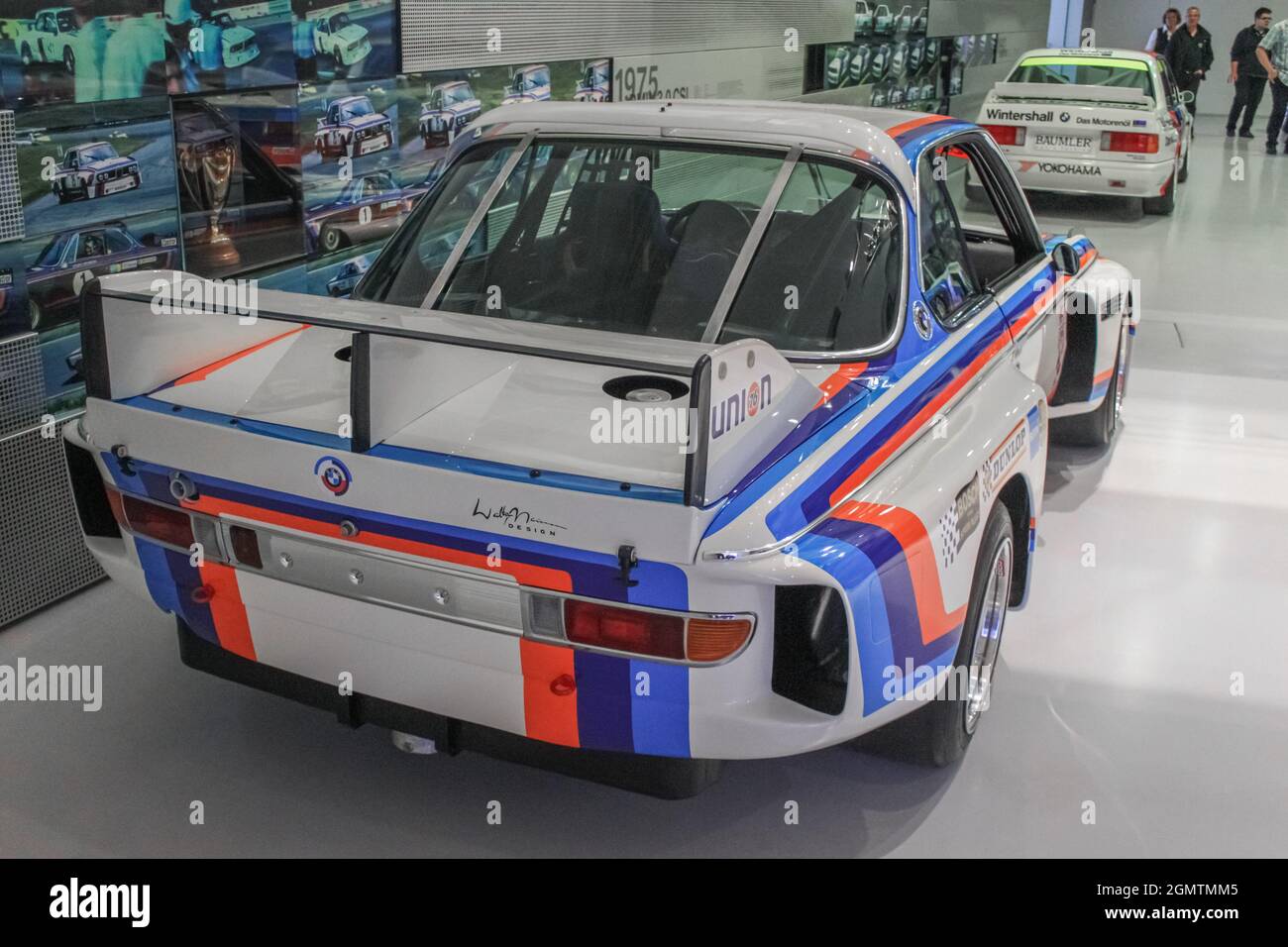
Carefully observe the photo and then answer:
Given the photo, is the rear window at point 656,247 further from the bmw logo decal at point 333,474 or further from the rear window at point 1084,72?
the rear window at point 1084,72

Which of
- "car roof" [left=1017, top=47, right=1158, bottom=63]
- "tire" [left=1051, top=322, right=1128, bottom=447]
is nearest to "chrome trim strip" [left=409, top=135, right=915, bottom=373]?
"tire" [left=1051, top=322, right=1128, bottom=447]

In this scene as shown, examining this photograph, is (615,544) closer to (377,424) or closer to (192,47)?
(377,424)

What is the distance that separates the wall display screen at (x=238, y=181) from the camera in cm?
422

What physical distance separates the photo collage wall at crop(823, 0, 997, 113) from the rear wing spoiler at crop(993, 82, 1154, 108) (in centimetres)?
117

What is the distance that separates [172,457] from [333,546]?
41 cm

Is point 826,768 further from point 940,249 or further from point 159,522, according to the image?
point 159,522

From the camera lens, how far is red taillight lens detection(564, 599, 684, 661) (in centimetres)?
220

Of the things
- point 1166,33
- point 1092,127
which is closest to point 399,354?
point 1092,127

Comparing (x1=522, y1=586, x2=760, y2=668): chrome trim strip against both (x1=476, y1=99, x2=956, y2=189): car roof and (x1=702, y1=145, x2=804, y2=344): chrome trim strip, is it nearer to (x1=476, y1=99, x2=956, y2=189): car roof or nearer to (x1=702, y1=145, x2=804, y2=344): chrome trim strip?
(x1=702, y1=145, x2=804, y2=344): chrome trim strip

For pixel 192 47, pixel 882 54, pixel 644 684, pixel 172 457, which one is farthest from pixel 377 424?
pixel 882 54

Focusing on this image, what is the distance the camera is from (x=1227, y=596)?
4.04m

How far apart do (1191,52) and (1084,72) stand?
5.79 metres

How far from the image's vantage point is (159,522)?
2.64 m
